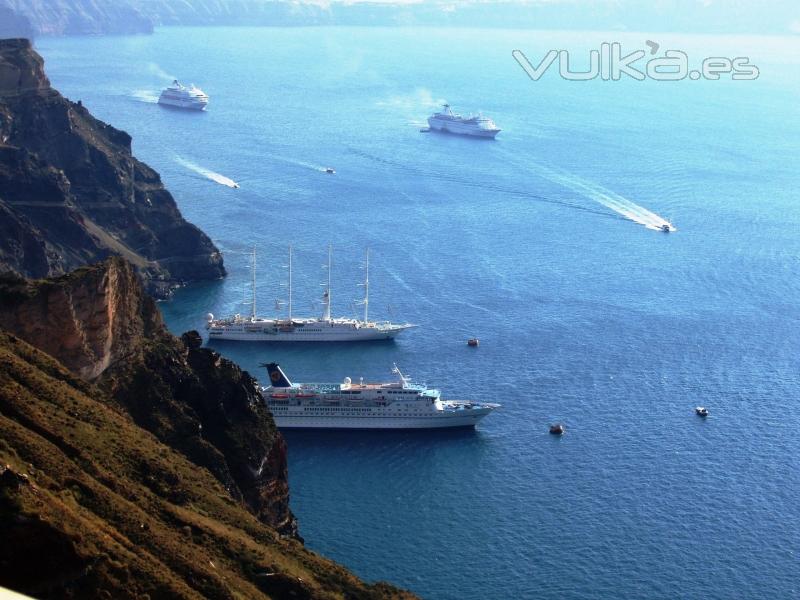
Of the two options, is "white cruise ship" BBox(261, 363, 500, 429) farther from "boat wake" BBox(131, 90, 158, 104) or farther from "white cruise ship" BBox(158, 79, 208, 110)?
"boat wake" BBox(131, 90, 158, 104)

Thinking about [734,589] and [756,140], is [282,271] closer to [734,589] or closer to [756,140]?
[734,589]

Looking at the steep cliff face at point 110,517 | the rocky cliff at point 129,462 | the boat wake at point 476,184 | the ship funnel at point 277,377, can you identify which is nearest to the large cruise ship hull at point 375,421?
the ship funnel at point 277,377

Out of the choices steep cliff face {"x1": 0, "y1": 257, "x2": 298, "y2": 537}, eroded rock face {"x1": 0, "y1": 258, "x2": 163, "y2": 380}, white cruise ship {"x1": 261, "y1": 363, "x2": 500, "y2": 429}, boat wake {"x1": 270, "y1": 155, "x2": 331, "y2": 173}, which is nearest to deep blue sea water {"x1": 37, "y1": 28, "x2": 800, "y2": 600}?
white cruise ship {"x1": 261, "y1": 363, "x2": 500, "y2": 429}

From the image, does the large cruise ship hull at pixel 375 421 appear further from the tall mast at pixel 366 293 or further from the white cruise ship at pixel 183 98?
the white cruise ship at pixel 183 98

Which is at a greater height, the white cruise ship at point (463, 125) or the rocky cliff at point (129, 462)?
the white cruise ship at point (463, 125)

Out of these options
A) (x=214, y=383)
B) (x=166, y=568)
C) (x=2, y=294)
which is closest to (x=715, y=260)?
(x=214, y=383)

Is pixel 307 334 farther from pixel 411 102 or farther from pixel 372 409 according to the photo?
pixel 411 102

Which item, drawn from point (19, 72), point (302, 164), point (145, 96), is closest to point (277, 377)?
point (19, 72)
